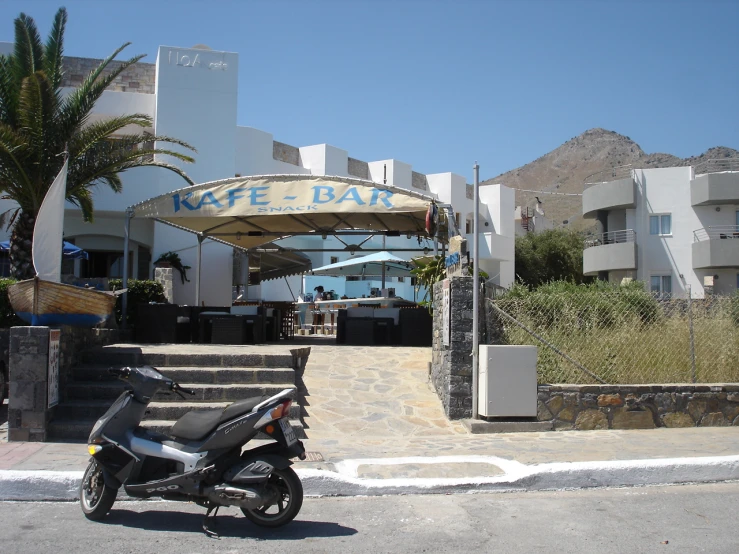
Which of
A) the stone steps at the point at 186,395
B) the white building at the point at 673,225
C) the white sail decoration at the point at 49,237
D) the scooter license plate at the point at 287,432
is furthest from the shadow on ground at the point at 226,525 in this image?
the white building at the point at 673,225

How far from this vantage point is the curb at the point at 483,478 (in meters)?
5.69

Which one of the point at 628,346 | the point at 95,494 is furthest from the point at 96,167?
the point at 628,346

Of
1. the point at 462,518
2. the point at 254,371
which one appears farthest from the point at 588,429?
the point at 254,371

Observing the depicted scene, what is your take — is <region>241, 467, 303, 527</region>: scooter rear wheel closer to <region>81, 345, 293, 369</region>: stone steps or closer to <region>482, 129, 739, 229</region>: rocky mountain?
<region>81, 345, 293, 369</region>: stone steps

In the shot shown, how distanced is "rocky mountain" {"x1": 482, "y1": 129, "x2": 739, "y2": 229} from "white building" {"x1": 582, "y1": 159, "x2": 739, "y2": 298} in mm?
59345

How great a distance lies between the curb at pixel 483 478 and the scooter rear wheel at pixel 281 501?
1.05 m

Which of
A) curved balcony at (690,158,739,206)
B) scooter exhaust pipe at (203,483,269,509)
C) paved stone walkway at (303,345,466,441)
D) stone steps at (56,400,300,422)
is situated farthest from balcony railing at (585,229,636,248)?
scooter exhaust pipe at (203,483,269,509)

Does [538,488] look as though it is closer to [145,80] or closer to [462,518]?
[462,518]

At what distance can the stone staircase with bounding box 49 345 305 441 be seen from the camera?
7668 mm

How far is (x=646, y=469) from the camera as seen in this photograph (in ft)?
21.0

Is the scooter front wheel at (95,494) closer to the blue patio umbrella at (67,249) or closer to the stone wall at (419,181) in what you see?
the blue patio umbrella at (67,249)

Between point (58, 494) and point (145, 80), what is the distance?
18.0 m

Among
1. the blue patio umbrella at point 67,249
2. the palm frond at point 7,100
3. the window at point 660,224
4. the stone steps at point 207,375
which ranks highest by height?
the window at point 660,224

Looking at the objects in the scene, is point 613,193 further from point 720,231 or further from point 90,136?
point 90,136
